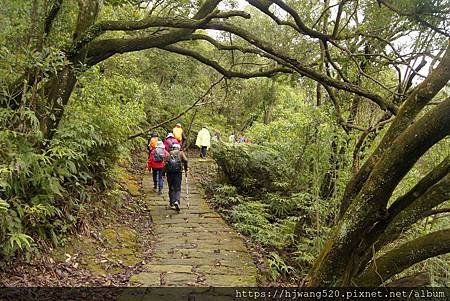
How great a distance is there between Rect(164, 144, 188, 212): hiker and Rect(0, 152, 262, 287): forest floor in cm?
32

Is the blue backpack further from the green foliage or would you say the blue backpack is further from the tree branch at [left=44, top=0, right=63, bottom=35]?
the tree branch at [left=44, top=0, right=63, bottom=35]

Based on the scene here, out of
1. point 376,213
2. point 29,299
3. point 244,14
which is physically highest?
point 244,14

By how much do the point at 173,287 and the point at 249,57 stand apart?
12.9 meters

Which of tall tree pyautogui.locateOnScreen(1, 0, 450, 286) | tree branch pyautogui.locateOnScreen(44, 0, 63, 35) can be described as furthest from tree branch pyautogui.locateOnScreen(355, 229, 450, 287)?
tree branch pyautogui.locateOnScreen(44, 0, 63, 35)

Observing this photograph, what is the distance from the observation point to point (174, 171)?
9.14 meters

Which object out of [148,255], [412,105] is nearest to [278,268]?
[148,255]

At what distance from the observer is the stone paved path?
18.4 feet

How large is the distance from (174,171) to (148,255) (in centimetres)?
280

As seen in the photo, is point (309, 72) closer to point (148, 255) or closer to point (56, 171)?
point (56, 171)

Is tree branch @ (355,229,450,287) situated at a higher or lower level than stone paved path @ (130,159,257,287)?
higher

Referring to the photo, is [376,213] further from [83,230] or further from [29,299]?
[83,230]

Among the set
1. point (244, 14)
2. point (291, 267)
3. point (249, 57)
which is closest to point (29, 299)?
point (291, 267)

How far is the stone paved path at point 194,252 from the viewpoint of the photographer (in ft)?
18.4

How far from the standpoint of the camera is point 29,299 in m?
4.25
